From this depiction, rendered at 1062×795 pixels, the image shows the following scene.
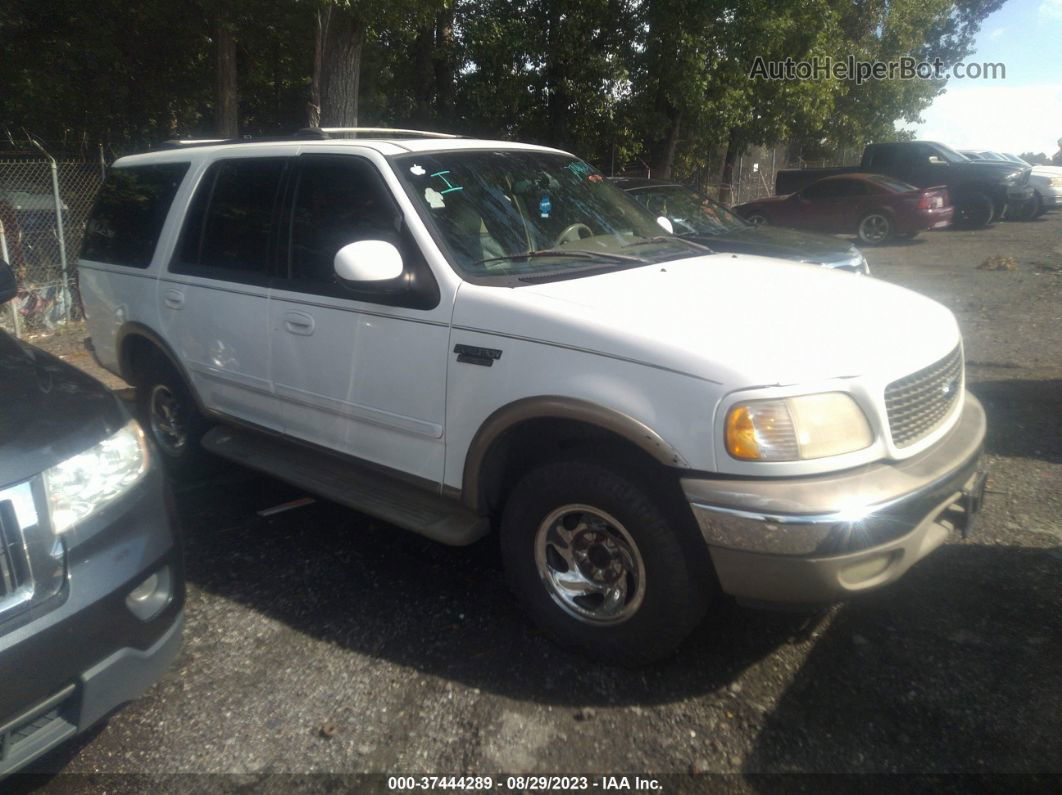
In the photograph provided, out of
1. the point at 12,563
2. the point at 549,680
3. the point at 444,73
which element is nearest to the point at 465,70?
the point at 444,73

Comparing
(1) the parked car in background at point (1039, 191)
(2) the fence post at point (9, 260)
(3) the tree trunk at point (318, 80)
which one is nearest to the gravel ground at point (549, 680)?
(2) the fence post at point (9, 260)

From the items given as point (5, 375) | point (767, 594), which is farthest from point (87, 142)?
point (767, 594)

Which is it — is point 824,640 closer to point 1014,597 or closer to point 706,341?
point 1014,597

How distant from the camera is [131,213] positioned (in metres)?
5.00

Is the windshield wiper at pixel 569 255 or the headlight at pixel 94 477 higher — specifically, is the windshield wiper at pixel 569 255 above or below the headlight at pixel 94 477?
above

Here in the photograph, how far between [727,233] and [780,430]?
6.35 m

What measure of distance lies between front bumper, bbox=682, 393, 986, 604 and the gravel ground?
53 centimetres

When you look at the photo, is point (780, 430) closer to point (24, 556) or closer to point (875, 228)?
point (24, 556)

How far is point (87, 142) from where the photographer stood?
47.3 feet

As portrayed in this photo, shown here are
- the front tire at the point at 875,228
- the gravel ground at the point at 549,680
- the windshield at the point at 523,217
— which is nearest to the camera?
the gravel ground at the point at 549,680

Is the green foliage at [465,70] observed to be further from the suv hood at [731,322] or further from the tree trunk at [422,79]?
the suv hood at [731,322]

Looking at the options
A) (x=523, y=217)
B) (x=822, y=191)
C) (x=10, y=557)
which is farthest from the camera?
(x=822, y=191)

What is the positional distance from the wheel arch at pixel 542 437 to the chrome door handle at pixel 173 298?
2.18m

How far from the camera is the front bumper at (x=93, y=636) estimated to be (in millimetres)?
2238
